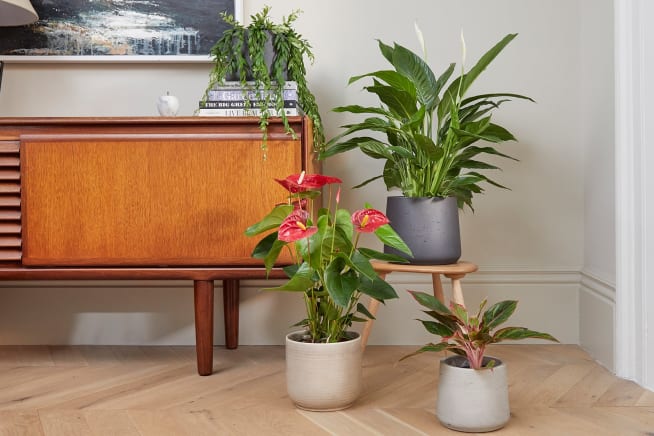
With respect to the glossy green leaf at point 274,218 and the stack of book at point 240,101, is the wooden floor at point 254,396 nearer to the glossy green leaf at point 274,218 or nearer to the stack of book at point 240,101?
the glossy green leaf at point 274,218

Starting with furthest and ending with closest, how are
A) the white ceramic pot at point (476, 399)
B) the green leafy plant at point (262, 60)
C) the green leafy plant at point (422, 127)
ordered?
the green leafy plant at point (262, 60)
the green leafy plant at point (422, 127)
the white ceramic pot at point (476, 399)

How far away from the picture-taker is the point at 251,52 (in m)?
2.02

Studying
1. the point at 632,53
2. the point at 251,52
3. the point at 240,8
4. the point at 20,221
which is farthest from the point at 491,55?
the point at 20,221

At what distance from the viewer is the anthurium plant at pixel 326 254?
62.2 inches

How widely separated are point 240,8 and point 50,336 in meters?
1.30

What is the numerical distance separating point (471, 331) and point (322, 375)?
0.36m

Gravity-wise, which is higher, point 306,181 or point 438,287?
point 306,181

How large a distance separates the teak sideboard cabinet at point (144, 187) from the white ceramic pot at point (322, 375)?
38cm

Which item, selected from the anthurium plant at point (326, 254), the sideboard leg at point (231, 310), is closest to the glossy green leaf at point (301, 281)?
the anthurium plant at point (326, 254)

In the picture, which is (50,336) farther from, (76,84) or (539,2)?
(539,2)

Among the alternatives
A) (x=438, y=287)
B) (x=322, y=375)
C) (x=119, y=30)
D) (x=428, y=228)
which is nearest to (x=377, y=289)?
(x=322, y=375)

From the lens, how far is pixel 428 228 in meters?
1.96

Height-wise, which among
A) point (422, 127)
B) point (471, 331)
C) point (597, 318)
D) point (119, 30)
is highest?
point (119, 30)

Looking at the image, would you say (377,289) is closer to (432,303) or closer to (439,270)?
(432,303)
